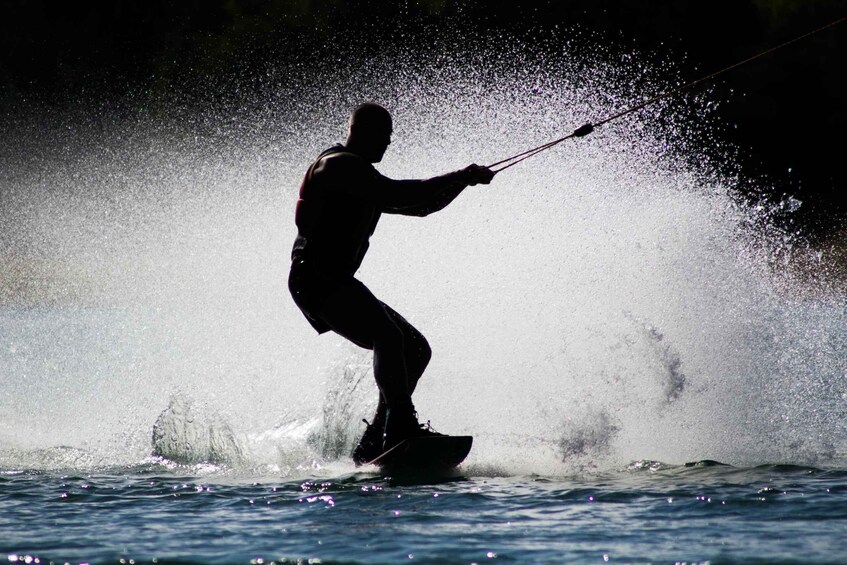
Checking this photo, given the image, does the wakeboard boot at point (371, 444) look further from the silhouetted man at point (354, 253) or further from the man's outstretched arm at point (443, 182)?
the man's outstretched arm at point (443, 182)

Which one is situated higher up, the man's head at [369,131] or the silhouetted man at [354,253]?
the man's head at [369,131]

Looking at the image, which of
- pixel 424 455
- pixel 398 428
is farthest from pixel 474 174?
pixel 424 455

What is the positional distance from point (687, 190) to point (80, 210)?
16.0 metres

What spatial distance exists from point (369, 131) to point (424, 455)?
1764 mm

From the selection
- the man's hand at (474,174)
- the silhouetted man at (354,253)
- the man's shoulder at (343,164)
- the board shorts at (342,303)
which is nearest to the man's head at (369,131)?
the silhouetted man at (354,253)

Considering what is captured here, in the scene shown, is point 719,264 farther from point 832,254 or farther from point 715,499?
point 832,254

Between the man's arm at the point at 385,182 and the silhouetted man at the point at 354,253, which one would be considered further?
the silhouetted man at the point at 354,253

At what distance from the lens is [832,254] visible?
26.0 metres

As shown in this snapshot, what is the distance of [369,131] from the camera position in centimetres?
609

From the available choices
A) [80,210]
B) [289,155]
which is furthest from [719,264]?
[80,210]

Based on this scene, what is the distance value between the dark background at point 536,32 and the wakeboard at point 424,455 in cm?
2205

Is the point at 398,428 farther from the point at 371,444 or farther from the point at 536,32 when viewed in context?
the point at 536,32

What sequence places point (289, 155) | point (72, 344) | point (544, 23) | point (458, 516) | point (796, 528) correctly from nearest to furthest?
1. point (796, 528)
2. point (458, 516)
3. point (289, 155)
4. point (72, 344)
5. point (544, 23)

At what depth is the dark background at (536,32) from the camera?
27750 millimetres
